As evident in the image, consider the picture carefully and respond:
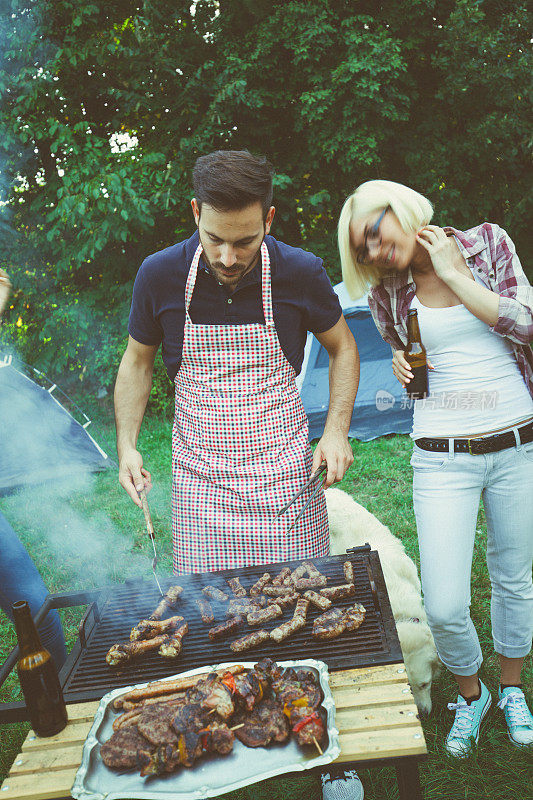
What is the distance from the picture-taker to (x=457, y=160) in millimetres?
9523

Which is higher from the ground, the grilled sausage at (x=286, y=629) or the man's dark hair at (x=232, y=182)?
the man's dark hair at (x=232, y=182)

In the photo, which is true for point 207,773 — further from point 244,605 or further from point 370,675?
point 244,605

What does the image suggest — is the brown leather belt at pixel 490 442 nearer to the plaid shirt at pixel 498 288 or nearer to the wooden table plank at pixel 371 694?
the plaid shirt at pixel 498 288

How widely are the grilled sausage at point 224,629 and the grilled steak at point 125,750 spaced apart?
47cm

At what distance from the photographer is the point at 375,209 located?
2.45 m

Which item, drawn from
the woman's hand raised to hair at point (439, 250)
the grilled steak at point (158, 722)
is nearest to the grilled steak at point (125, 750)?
the grilled steak at point (158, 722)

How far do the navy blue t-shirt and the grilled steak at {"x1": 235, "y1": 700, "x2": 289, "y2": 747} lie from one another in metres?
1.50

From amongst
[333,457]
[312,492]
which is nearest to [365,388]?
[312,492]

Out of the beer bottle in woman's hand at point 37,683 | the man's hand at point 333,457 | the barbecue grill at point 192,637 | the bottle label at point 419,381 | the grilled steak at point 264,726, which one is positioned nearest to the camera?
the grilled steak at point 264,726

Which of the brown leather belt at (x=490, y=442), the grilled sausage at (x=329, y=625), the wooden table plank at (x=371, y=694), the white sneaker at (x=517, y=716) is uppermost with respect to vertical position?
the brown leather belt at (x=490, y=442)

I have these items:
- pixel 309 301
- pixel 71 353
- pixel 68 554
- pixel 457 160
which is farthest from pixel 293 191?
pixel 309 301

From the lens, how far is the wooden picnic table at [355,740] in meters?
1.55

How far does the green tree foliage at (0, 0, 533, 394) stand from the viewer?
8609mm

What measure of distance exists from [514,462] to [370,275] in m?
0.97
